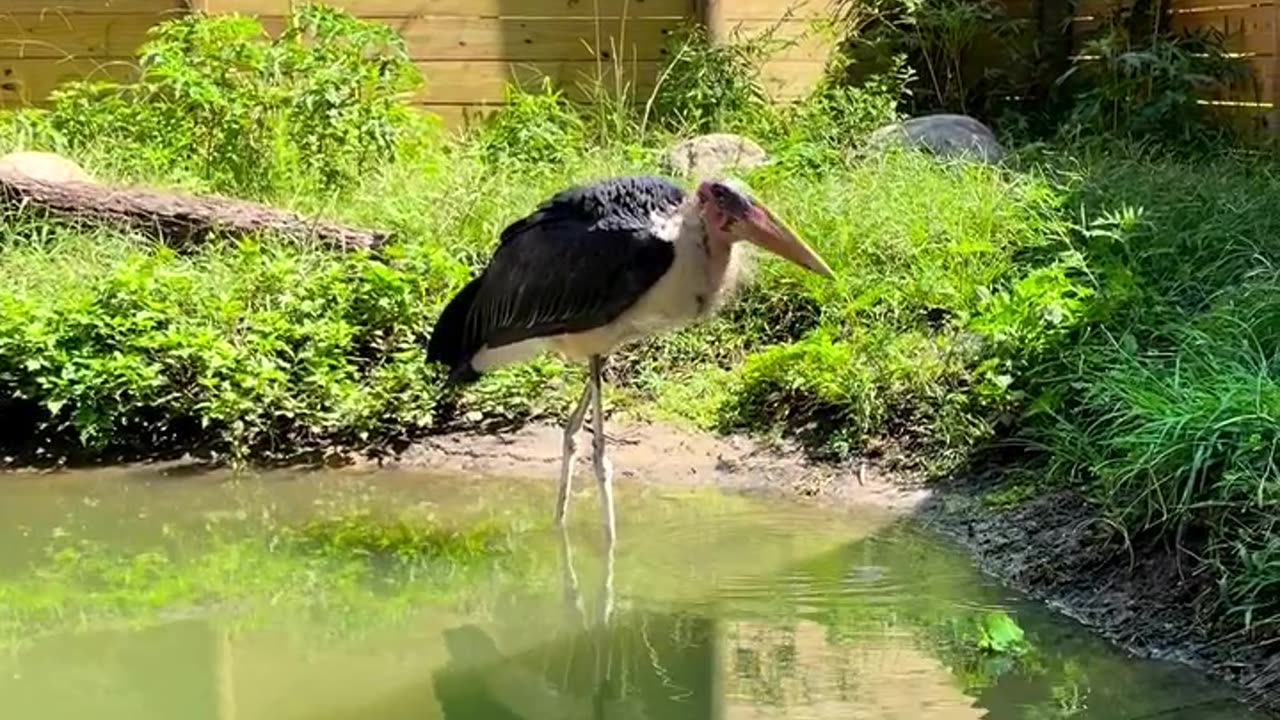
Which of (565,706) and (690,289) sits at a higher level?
(690,289)

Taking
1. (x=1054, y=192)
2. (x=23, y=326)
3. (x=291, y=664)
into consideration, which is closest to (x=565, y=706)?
(x=291, y=664)

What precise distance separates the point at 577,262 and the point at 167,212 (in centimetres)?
279

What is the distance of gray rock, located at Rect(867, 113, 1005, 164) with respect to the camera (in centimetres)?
762

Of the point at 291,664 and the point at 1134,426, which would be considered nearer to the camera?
the point at 291,664

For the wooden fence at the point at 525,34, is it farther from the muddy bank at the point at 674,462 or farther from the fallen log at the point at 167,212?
the muddy bank at the point at 674,462

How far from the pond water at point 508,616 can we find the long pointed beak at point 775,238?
31.7 inches

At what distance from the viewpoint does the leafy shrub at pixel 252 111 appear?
755cm

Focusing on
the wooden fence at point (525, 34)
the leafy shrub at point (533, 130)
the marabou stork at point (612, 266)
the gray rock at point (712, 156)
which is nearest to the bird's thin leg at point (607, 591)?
the marabou stork at point (612, 266)

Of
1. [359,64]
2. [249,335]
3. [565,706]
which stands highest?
[359,64]

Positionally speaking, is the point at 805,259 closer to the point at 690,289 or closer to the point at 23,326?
the point at 690,289

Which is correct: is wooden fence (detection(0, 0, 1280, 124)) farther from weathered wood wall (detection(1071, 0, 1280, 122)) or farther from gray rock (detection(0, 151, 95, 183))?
gray rock (detection(0, 151, 95, 183))

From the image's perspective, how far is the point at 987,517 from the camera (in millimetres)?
4688

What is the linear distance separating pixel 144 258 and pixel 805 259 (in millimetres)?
2854

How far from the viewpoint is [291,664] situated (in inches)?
148
